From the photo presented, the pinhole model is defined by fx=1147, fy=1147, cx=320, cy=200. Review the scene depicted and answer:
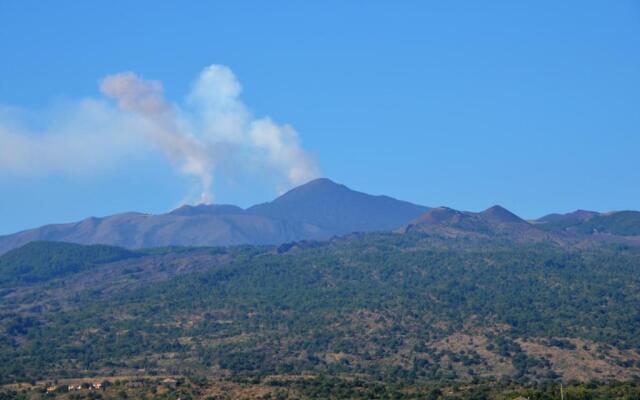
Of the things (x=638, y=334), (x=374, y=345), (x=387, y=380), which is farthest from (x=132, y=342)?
(x=638, y=334)

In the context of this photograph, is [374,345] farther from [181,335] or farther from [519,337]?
[181,335]

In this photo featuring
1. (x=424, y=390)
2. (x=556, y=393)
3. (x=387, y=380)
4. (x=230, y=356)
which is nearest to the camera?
(x=556, y=393)

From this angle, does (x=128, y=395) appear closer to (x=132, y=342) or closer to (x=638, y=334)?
(x=132, y=342)

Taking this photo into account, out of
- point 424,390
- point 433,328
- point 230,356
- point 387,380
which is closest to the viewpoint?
point 424,390

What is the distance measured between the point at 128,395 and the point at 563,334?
80.9 metres

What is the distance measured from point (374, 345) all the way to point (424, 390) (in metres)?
59.8

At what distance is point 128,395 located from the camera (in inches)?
4798

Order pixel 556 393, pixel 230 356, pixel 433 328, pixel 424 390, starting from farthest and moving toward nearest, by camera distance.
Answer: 1. pixel 433 328
2. pixel 230 356
3. pixel 424 390
4. pixel 556 393

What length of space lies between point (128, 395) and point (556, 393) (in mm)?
45042

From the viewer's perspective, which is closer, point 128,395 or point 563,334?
point 128,395

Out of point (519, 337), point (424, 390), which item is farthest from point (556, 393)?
point (519, 337)

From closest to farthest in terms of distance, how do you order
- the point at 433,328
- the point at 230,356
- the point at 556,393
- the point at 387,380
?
the point at 556,393 → the point at 387,380 → the point at 230,356 → the point at 433,328

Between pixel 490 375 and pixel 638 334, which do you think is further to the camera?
pixel 638 334

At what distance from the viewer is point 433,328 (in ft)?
613
